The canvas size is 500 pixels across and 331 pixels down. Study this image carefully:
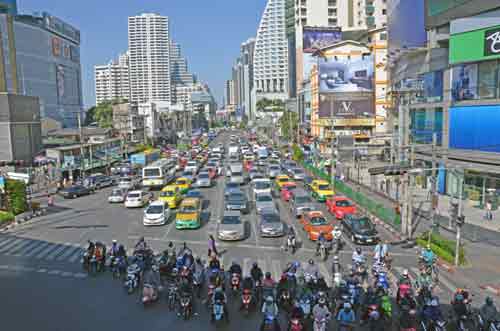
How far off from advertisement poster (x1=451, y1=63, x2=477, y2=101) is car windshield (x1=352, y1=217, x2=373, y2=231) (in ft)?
54.4

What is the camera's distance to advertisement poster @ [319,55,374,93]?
73750 mm

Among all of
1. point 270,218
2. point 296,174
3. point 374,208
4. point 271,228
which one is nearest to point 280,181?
point 296,174

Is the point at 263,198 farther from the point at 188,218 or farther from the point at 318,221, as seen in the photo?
the point at 318,221

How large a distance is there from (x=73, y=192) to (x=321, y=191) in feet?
73.2

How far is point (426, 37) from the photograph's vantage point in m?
42.0

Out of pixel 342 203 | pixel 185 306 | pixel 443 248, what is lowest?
pixel 443 248

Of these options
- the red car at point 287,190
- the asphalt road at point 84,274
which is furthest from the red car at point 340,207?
the red car at point 287,190

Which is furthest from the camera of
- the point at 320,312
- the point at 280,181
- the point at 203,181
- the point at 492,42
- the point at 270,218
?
the point at 203,181

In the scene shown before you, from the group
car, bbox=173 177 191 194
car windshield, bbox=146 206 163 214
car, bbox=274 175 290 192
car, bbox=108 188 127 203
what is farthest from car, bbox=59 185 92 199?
car, bbox=274 175 290 192

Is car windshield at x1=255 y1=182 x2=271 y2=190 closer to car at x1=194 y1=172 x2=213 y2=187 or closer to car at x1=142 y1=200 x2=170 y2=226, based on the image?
car at x1=194 y1=172 x2=213 y2=187

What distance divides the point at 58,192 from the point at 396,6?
43.1 m

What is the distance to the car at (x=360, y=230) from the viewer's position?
2283 cm

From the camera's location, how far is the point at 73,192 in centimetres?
4088

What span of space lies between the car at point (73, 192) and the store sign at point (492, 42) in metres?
35.3
